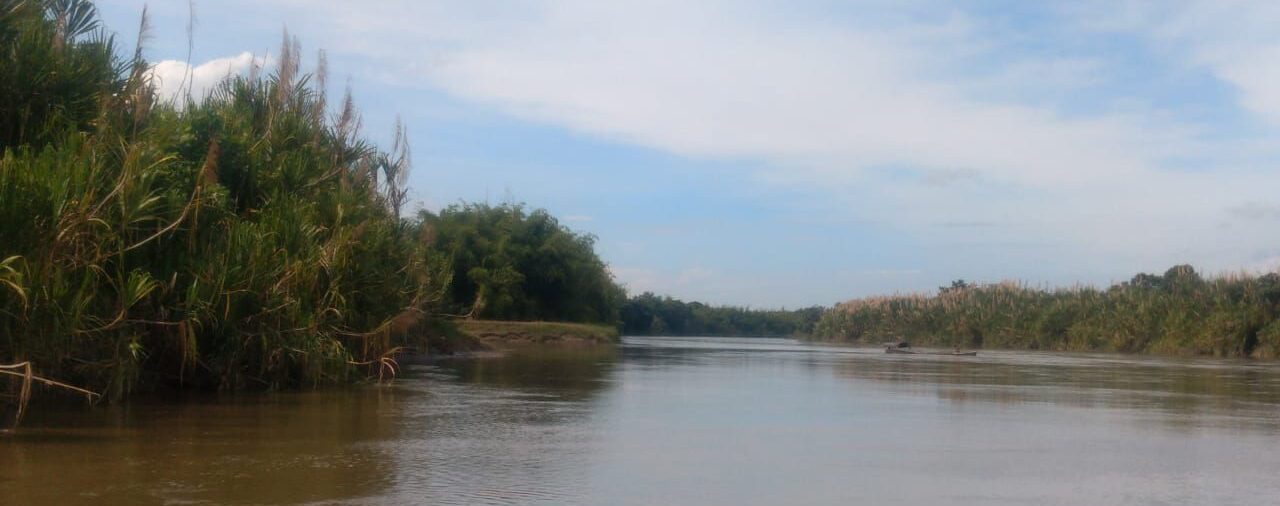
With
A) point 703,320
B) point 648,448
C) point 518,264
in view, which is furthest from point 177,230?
point 703,320

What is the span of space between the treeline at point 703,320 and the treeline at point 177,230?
5743 cm

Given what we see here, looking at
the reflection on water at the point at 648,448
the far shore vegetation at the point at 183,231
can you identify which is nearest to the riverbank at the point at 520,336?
the far shore vegetation at the point at 183,231

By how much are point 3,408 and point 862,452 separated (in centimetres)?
718

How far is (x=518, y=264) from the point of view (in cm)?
3594

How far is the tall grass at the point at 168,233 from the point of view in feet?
28.1

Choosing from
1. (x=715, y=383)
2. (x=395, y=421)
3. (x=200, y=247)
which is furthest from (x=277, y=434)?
(x=715, y=383)

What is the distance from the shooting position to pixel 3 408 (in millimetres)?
8984

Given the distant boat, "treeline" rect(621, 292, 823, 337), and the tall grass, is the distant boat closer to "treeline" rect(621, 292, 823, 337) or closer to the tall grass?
the tall grass

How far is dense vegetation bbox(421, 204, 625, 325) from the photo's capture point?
33938 millimetres

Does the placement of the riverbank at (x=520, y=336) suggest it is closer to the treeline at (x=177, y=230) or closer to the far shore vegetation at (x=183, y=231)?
the far shore vegetation at (x=183, y=231)

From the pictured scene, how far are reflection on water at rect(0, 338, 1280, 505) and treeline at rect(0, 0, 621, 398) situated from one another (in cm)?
72

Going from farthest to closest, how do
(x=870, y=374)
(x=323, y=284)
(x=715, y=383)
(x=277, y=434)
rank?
(x=870, y=374), (x=715, y=383), (x=323, y=284), (x=277, y=434)

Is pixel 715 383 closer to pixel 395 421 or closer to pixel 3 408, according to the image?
pixel 395 421

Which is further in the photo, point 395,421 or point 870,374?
point 870,374
